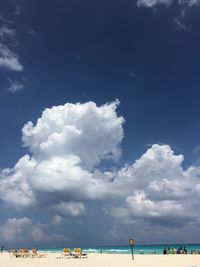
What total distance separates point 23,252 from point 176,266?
3367 cm

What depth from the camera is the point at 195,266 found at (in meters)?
27.6

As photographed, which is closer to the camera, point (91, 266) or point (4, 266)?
point (91, 266)

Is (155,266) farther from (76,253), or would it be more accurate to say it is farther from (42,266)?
(76,253)

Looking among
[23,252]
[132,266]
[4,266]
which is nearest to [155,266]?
[132,266]

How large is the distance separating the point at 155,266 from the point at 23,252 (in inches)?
1297

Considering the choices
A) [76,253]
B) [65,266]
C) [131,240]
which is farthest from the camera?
[76,253]

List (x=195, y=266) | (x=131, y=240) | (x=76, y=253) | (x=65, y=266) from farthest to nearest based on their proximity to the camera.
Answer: (x=76, y=253)
(x=131, y=240)
(x=65, y=266)
(x=195, y=266)

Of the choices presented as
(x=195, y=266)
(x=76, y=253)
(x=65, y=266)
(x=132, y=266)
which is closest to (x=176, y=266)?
(x=195, y=266)

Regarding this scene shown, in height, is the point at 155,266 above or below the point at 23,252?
below

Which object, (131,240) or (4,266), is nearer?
(4,266)

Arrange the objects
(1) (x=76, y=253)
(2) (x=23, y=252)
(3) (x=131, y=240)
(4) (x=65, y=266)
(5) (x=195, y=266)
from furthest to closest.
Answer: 1. (2) (x=23, y=252)
2. (1) (x=76, y=253)
3. (3) (x=131, y=240)
4. (4) (x=65, y=266)
5. (5) (x=195, y=266)

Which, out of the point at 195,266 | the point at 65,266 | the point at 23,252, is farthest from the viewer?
the point at 23,252

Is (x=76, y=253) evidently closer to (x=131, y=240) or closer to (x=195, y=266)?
(x=131, y=240)

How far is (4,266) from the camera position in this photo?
3075 cm
